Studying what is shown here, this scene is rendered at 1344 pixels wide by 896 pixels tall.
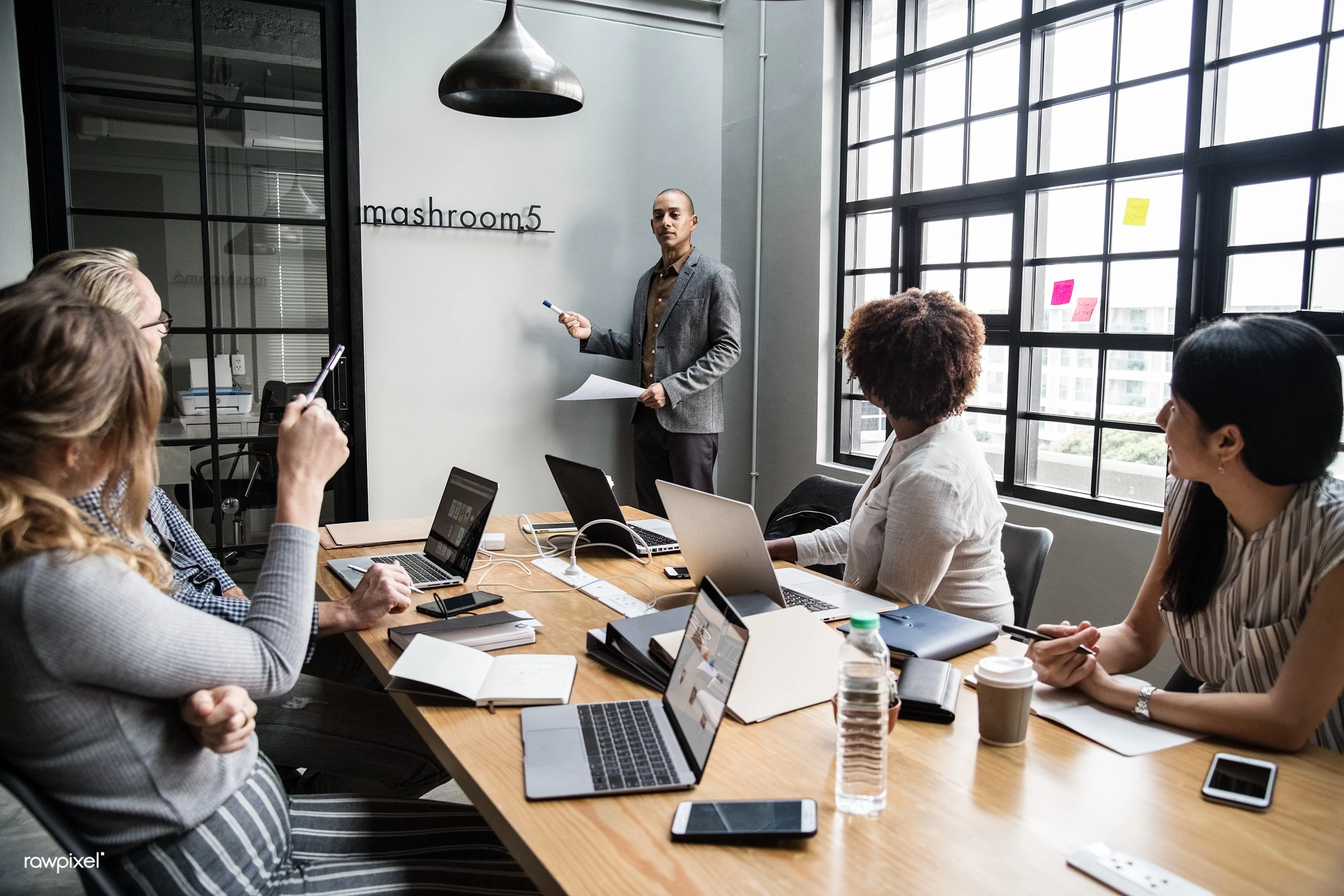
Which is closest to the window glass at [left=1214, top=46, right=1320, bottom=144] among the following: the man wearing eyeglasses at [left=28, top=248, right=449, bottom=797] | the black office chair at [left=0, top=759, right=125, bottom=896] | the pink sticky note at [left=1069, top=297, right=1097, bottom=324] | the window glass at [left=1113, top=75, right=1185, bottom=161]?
the window glass at [left=1113, top=75, right=1185, bottom=161]

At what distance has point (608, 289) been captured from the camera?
16.1ft

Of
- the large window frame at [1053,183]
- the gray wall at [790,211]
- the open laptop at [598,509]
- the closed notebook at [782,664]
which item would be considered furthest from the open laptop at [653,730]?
the gray wall at [790,211]

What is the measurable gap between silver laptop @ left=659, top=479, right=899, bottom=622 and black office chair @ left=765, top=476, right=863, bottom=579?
0.70 metres

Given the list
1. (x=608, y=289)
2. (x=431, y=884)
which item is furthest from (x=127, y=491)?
(x=608, y=289)

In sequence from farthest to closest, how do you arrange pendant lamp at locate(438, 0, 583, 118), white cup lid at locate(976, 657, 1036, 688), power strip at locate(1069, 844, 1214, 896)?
pendant lamp at locate(438, 0, 583, 118) < white cup lid at locate(976, 657, 1036, 688) < power strip at locate(1069, 844, 1214, 896)

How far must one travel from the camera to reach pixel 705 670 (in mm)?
1268

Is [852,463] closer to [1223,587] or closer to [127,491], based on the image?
[1223,587]

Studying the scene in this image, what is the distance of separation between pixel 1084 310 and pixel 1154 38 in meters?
0.91

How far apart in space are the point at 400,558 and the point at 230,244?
89.1 inches

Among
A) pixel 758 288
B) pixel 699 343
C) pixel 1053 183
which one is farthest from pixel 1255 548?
pixel 758 288

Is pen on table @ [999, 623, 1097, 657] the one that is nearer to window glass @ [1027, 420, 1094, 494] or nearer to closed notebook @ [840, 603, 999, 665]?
closed notebook @ [840, 603, 999, 665]

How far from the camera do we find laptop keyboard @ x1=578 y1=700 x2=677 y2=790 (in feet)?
4.06

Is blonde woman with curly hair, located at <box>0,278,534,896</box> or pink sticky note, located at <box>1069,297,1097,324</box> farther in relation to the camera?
pink sticky note, located at <box>1069,297,1097,324</box>

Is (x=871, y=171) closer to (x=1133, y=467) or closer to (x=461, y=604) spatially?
(x=1133, y=467)
